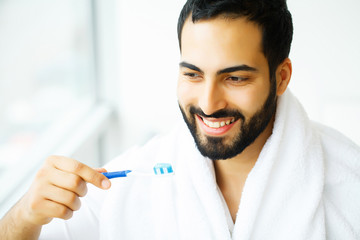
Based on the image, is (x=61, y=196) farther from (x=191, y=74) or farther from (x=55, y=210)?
(x=191, y=74)

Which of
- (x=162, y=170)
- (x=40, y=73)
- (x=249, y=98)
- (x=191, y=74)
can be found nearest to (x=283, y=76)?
(x=249, y=98)

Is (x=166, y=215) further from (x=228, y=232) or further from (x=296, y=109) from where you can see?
(x=296, y=109)

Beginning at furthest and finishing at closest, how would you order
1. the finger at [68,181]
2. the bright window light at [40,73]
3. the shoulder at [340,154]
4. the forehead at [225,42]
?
the bright window light at [40,73] → the shoulder at [340,154] → the forehead at [225,42] → the finger at [68,181]

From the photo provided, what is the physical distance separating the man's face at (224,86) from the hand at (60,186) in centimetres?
34

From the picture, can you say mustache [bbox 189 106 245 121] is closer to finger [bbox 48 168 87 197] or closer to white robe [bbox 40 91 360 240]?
white robe [bbox 40 91 360 240]

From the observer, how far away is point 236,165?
3.60ft

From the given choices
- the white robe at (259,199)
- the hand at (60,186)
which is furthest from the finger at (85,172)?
the white robe at (259,199)

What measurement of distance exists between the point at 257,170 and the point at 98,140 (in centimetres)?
142

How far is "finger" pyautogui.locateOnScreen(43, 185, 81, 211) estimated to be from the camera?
0.78 meters

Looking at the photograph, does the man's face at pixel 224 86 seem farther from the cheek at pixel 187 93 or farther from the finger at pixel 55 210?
the finger at pixel 55 210

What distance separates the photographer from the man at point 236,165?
A: 0.90 metres

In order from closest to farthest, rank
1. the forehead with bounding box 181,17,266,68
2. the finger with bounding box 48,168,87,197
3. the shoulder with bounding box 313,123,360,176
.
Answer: the finger with bounding box 48,168,87,197 < the forehead with bounding box 181,17,266,68 < the shoulder with bounding box 313,123,360,176

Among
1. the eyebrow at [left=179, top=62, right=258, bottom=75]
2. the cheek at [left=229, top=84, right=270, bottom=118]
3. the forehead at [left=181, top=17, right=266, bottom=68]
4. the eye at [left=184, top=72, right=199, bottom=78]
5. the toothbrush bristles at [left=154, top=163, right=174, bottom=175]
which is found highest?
the forehead at [left=181, top=17, right=266, bottom=68]

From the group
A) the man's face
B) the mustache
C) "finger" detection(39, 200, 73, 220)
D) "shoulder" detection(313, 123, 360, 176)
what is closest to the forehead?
the man's face
